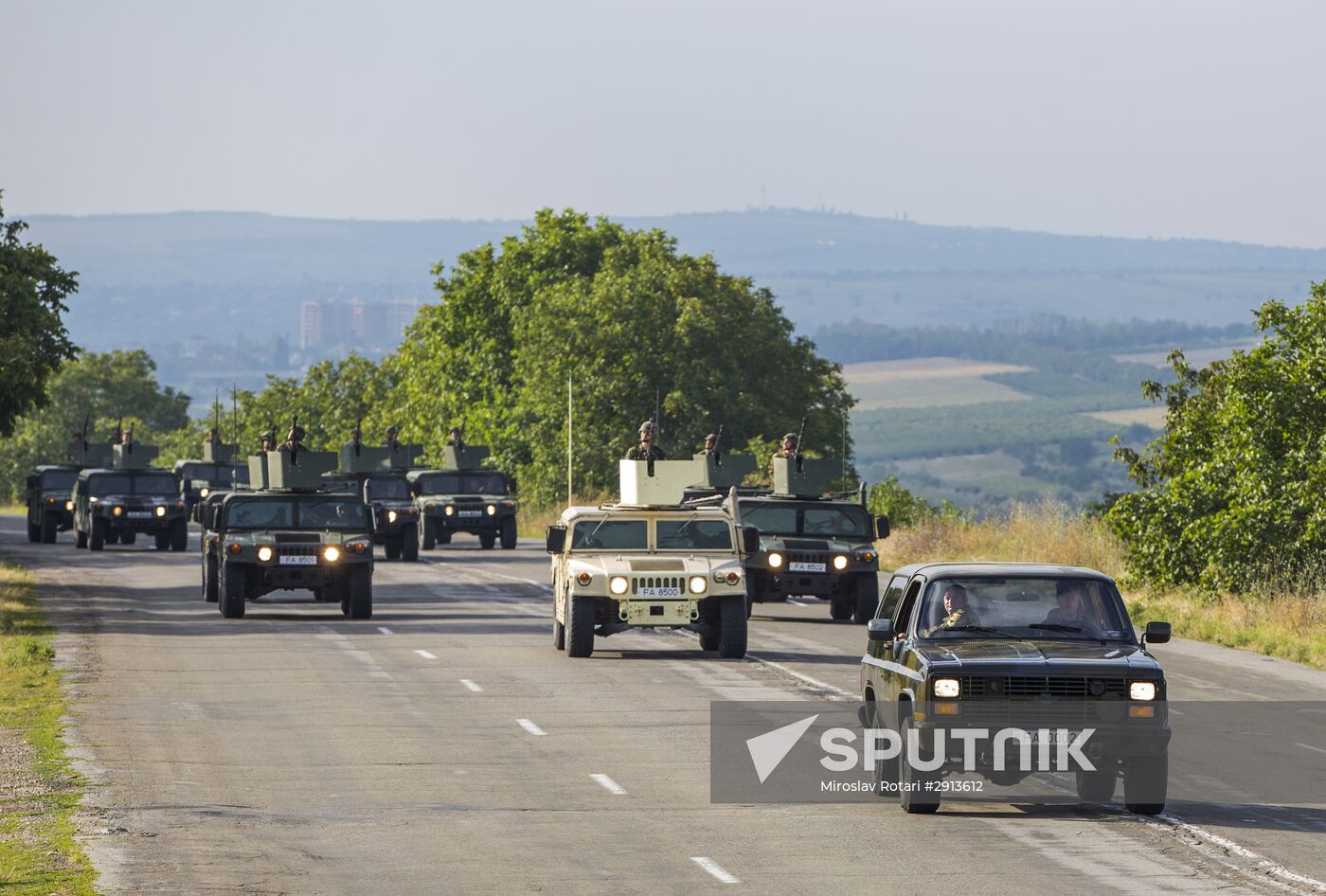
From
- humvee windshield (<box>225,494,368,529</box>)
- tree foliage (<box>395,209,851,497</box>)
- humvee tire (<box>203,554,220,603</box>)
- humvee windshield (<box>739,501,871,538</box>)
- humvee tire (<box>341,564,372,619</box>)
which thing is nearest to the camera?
humvee windshield (<box>739,501,871,538</box>)

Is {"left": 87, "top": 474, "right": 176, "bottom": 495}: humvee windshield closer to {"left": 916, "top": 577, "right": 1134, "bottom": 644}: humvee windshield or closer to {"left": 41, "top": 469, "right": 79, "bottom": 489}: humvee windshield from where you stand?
{"left": 41, "top": 469, "right": 79, "bottom": 489}: humvee windshield

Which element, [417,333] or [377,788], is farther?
[417,333]

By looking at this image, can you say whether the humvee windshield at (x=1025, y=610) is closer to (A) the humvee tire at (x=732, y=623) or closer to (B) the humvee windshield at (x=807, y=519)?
(A) the humvee tire at (x=732, y=623)

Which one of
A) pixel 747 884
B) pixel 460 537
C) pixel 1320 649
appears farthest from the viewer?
pixel 460 537

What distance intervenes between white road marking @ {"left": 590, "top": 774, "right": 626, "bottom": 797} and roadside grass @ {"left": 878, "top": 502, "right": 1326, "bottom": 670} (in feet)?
37.6

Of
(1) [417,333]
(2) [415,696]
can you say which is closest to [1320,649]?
(2) [415,696]

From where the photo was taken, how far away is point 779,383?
67.9 m

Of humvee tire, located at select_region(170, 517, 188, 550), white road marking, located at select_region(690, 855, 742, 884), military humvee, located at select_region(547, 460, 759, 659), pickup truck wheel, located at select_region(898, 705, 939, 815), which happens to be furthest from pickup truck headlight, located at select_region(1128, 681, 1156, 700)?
humvee tire, located at select_region(170, 517, 188, 550)

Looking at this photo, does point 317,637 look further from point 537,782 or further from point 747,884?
point 747,884

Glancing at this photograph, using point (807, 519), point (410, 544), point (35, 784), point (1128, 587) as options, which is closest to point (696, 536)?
point (807, 519)

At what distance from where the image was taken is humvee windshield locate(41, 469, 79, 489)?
5606cm

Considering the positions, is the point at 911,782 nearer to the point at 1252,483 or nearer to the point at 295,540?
the point at 295,540

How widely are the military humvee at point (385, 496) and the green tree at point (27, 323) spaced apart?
23.4 ft

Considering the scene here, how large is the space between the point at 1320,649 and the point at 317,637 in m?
11.6
